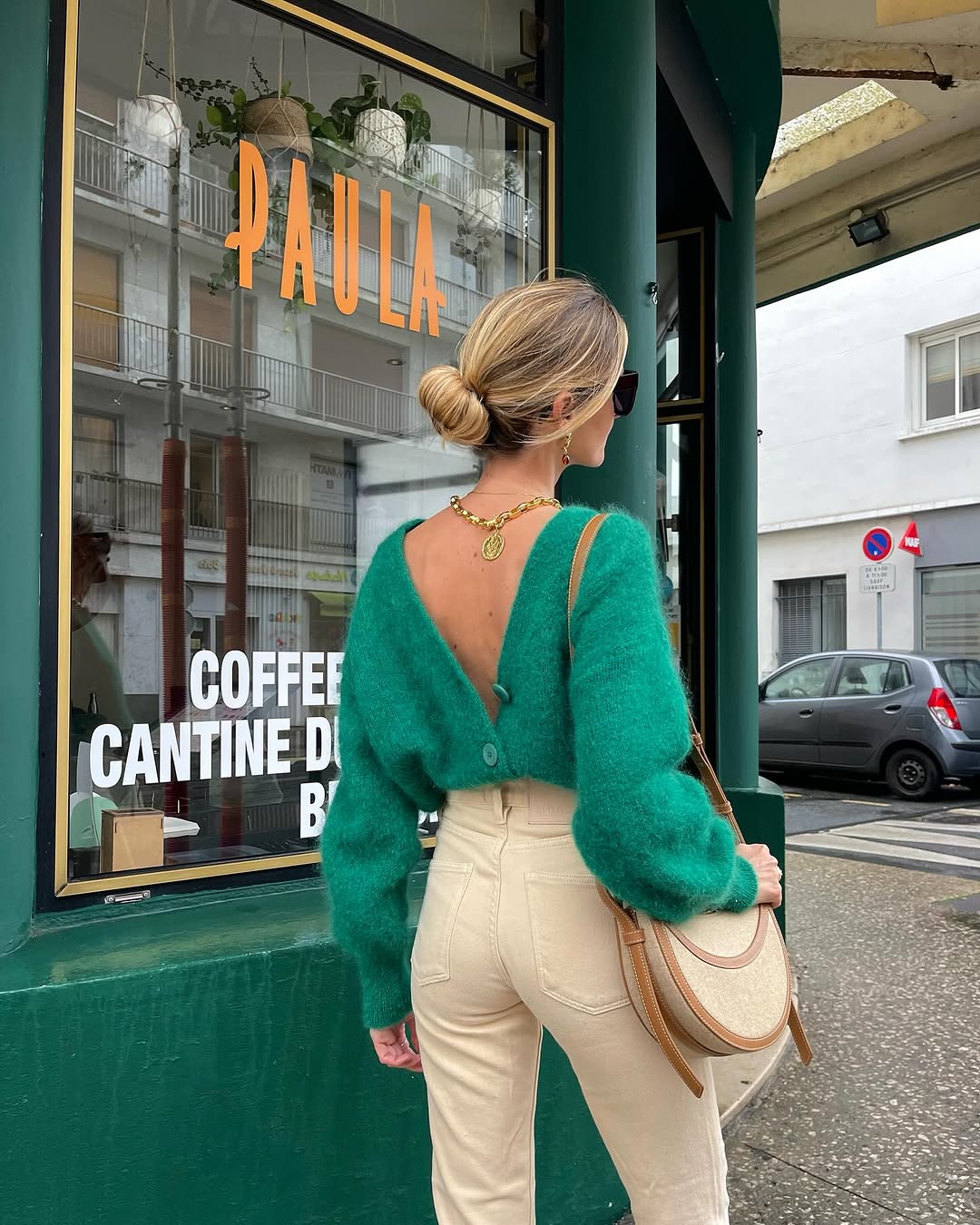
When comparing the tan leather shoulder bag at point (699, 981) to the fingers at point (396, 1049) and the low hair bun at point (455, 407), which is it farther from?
the fingers at point (396, 1049)

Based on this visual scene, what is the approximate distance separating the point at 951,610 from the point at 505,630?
17.1m

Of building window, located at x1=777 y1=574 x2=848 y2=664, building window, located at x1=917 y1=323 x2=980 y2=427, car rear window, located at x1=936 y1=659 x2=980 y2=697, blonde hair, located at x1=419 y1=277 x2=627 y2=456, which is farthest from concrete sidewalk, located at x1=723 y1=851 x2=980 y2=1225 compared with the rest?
building window, located at x1=777 y1=574 x2=848 y2=664

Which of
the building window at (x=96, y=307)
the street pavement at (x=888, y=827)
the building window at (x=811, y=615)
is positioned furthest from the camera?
the building window at (x=811, y=615)

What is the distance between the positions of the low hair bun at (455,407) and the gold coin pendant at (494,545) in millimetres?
153

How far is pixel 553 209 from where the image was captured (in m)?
3.49

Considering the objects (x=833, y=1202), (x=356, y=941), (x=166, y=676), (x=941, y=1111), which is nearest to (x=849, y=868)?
(x=941, y=1111)

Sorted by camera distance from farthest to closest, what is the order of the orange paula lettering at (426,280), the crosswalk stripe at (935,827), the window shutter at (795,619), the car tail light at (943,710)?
the window shutter at (795,619)
the car tail light at (943,710)
the crosswalk stripe at (935,827)
the orange paula lettering at (426,280)

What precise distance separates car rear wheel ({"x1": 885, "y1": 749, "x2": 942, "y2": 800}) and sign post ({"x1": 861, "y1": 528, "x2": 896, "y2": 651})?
360cm

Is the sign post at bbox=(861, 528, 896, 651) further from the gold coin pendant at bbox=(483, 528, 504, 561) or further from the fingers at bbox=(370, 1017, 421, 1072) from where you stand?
the gold coin pendant at bbox=(483, 528, 504, 561)

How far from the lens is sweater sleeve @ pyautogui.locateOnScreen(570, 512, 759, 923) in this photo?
1.43 metres

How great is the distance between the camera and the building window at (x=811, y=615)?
1895cm

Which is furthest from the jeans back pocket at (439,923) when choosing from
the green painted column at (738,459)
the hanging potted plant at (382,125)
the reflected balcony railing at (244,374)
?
the green painted column at (738,459)

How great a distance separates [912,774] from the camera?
11.6m

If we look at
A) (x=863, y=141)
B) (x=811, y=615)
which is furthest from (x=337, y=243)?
(x=811, y=615)
